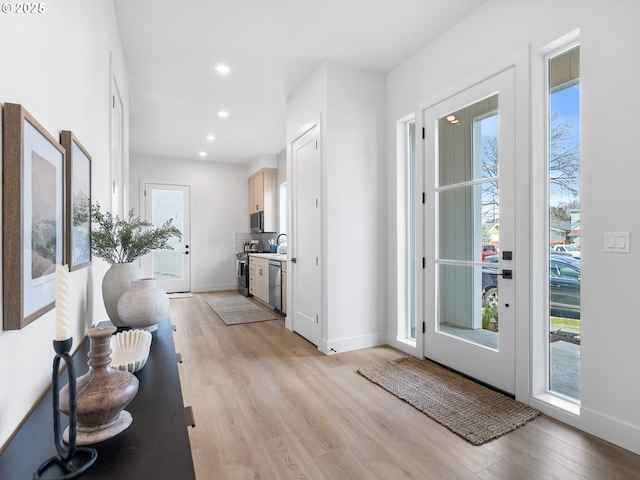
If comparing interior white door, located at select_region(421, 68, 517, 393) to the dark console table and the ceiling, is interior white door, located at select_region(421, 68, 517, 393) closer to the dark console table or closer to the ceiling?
the ceiling

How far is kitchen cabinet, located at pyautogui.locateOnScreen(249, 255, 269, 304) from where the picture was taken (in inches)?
220

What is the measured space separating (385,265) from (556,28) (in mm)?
2323

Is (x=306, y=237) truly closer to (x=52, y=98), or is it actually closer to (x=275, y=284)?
(x=275, y=284)

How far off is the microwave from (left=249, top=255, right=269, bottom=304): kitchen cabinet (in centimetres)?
72

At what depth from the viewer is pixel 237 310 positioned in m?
5.38

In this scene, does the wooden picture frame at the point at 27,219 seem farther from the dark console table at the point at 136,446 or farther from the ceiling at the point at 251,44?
the ceiling at the point at 251,44

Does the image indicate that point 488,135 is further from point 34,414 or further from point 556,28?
point 34,414

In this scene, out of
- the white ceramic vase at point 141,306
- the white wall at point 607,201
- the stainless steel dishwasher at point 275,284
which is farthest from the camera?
the stainless steel dishwasher at point 275,284

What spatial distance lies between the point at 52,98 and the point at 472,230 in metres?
2.68

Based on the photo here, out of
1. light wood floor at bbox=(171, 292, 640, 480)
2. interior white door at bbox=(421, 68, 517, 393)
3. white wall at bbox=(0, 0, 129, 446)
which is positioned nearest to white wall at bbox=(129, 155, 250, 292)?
light wood floor at bbox=(171, 292, 640, 480)

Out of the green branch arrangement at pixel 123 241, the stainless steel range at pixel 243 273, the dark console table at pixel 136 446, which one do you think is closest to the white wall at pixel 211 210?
the stainless steel range at pixel 243 273

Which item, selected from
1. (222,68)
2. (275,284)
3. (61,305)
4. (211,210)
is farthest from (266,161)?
(61,305)

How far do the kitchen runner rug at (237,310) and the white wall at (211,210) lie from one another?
112 centimetres
